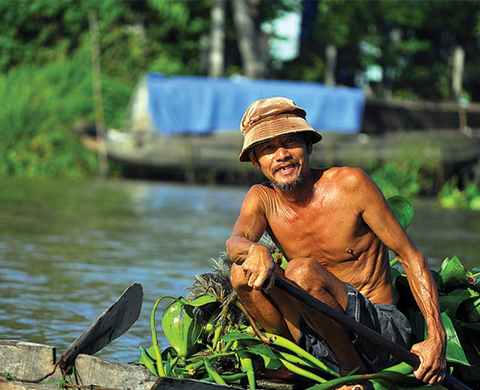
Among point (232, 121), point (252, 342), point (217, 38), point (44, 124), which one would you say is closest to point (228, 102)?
point (232, 121)

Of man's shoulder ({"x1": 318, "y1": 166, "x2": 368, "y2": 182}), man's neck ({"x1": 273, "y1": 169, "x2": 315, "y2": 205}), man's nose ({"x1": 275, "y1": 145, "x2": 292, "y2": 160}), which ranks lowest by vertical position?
man's neck ({"x1": 273, "y1": 169, "x2": 315, "y2": 205})

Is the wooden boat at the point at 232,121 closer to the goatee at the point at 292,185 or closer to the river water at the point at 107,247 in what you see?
the river water at the point at 107,247

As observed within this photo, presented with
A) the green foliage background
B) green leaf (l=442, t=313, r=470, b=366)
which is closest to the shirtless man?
green leaf (l=442, t=313, r=470, b=366)

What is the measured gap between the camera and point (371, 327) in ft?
10.5

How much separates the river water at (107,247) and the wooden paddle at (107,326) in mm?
502

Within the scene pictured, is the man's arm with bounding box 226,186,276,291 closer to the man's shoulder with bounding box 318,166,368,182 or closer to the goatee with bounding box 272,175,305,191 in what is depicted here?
the goatee with bounding box 272,175,305,191

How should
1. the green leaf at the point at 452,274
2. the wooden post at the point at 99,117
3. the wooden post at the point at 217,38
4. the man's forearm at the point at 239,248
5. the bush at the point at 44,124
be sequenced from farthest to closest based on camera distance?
the wooden post at the point at 217,38 → the bush at the point at 44,124 → the wooden post at the point at 99,117 → the green leaf at the point at 452,274 → the man's forearm at the point at 239,248

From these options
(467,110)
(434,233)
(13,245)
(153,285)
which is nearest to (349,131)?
(467,110)

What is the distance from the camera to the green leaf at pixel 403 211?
4016 mm

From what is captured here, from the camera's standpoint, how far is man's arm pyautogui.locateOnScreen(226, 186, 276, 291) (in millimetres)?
2887

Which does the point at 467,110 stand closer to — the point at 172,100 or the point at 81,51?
the point at 172,100

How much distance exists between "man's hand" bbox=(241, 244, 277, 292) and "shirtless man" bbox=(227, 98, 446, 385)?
0.24ft

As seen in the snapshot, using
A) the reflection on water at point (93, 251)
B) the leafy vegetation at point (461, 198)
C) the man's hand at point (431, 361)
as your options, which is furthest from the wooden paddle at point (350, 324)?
the leafy vegetation at point (461, 198)

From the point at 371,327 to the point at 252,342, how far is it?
0.50 metres
